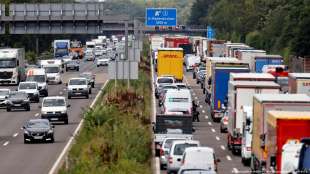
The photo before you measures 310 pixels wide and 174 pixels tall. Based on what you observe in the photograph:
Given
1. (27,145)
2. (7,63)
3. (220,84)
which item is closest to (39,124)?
(27,145)

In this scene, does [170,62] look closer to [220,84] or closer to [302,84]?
[220,84]

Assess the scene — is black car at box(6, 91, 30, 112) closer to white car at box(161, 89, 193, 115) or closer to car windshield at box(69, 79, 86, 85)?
car windshield at box(69, 79, 86, 85)

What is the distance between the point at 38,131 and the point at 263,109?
2005 centimetres

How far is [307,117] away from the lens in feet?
101

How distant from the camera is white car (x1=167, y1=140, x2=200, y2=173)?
3688 centimetres

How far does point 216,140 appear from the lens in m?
53.2

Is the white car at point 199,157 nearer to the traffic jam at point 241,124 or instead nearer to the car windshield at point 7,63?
the traffic jam at point 241,124

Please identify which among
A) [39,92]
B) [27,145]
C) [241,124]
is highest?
[241,124]

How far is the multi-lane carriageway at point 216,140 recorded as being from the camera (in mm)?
41000

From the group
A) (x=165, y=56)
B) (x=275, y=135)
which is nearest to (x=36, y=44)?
(x=165, y=56)

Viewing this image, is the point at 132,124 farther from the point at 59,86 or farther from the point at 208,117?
the point at 59,86

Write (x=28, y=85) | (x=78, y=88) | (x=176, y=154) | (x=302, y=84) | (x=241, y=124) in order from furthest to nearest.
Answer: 1. (x=78, y=88)
2. (x=28, y=85)
3. (x=302, y=84)
4. (x=241, y=124)
5. (x=176, y=154)

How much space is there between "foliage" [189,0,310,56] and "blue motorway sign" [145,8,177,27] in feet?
49.3

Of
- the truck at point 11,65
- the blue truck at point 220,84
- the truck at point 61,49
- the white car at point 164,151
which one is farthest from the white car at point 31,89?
the truck at point 61,49
